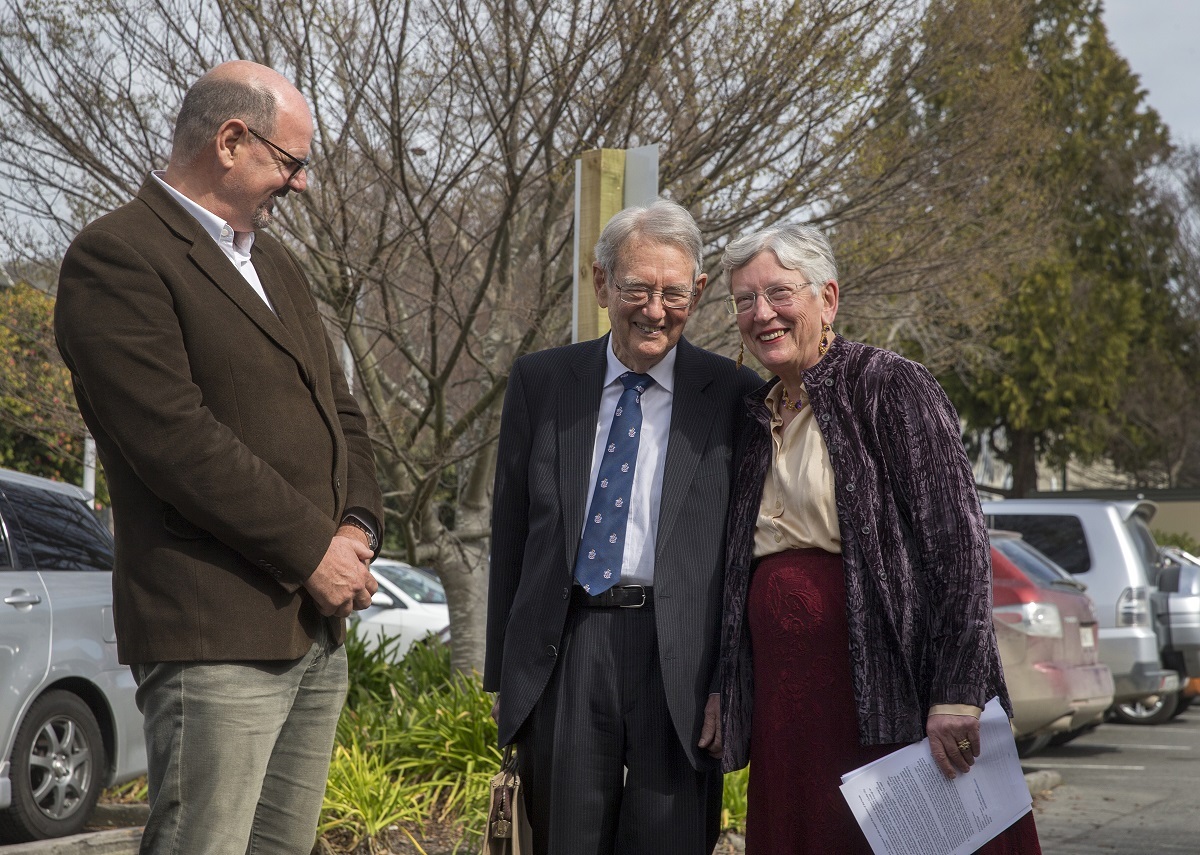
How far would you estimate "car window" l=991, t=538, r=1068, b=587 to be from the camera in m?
8.70

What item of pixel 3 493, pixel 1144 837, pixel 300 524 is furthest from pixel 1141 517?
pixel 300 524

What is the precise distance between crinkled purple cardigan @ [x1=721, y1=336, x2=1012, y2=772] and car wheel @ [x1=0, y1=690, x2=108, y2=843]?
413 cm

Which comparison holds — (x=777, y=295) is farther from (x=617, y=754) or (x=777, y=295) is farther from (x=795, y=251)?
(x=617, y=754)

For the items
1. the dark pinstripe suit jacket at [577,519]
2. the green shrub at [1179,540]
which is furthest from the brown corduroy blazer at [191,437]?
the green shrub at [1179,540]

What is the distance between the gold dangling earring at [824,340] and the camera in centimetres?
314

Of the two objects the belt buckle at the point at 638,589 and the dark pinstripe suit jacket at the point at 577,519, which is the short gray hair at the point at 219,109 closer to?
the dark pinstripe suit jacket at the point at 577,519

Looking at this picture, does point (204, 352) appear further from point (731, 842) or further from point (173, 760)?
point (731, 842)

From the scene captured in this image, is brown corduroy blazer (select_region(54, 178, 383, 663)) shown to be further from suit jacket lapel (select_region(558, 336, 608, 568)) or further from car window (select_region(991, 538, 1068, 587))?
car window (select_region(991, 538, 1068, 587))

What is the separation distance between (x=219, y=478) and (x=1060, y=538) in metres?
9.59

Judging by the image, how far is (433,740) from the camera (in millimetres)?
6164

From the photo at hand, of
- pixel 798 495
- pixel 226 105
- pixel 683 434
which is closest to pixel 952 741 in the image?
pixel 798 495

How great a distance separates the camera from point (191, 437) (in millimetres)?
2455

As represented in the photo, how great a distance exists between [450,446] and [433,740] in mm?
1425

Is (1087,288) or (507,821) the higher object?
(1087,288)
